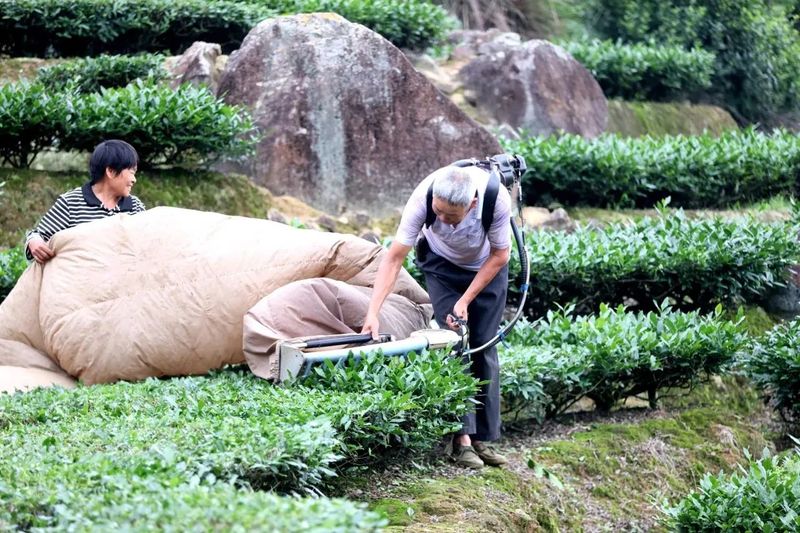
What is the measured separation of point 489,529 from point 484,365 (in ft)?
3.23

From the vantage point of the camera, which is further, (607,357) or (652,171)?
(652,171)

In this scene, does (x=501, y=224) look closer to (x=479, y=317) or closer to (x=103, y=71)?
(x=479, y=317)

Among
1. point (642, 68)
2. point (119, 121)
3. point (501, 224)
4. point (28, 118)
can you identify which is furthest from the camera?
point (642, 68)

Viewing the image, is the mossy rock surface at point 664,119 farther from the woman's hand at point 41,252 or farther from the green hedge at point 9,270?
the woman's hand at point 41,252

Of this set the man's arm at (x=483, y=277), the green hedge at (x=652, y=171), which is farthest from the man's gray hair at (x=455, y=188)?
the green hedge at (x=652, y=171)

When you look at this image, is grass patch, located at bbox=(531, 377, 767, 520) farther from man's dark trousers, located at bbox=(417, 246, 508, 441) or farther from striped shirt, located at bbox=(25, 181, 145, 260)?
striped shirt, located at bbox=(25, 181, 145, 260)

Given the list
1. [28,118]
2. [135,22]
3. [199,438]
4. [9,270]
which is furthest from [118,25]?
[199,438]

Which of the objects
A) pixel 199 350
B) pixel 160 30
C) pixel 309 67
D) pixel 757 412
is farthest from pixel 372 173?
pixel 199 350

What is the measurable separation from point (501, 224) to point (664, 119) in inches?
380

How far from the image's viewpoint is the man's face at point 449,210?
5.42m

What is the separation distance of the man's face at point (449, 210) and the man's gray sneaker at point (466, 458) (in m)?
1.03

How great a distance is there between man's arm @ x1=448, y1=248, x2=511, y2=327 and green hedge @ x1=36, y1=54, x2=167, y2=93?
5416 millimetres

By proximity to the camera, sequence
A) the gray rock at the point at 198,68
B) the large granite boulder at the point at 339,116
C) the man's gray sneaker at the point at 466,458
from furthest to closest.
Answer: the gray rock at the point at 198,68
the large granite boulder at the point at 339,116
the man's gray sneaker at the point at 466,458

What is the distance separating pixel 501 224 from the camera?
18.5 feet
